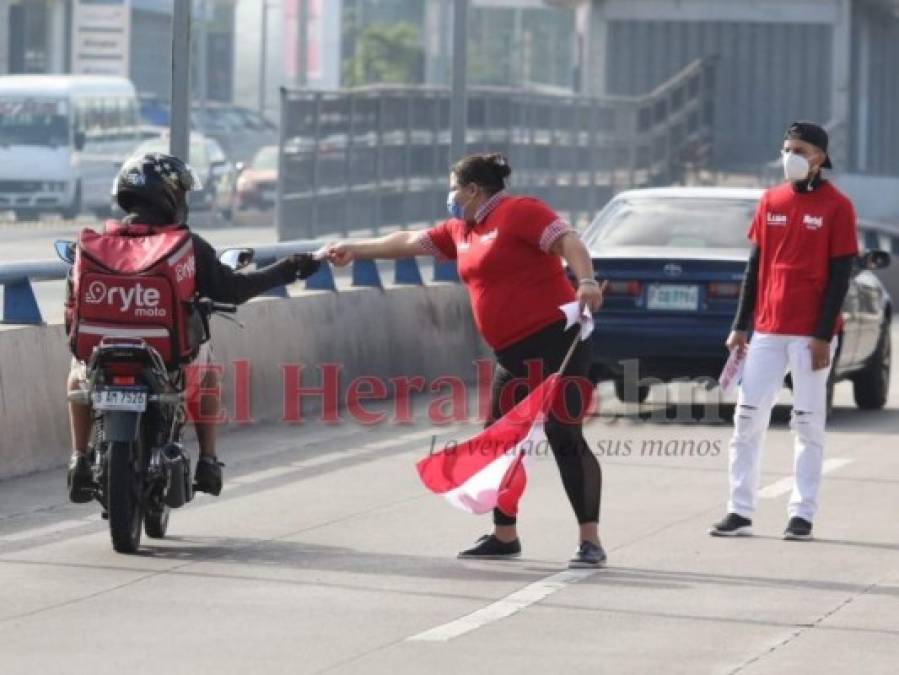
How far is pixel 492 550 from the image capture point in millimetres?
10430

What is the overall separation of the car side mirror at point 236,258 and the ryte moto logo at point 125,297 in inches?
17.4

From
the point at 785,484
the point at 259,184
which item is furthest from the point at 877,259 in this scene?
the point at 259,184

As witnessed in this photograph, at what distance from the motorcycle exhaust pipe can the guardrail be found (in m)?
2.45

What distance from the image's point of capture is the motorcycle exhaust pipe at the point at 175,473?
10359mm

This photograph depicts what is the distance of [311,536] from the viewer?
36.2 feet

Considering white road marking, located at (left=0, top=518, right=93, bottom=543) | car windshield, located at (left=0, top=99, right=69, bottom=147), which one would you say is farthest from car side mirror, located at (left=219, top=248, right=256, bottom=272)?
car windshield, located at (left=0, top=99, right=69, bottom=147)

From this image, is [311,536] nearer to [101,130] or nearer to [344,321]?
[344,321]

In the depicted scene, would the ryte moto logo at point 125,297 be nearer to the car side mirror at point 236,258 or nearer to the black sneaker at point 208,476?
the car side mirror at point 236,258

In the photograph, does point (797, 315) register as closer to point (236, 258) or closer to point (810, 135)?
point (810, 135)

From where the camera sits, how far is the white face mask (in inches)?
432

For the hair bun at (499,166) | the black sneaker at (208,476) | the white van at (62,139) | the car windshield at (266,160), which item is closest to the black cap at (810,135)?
the hair bun at (499,166)

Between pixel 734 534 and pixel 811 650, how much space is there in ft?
9.09

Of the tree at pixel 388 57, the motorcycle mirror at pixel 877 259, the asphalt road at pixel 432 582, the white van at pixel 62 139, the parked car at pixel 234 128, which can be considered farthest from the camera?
the tree at pixel 388 57

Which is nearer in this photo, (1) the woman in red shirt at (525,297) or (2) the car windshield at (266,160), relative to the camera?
(1) the woman in red shirt at (525,297)
